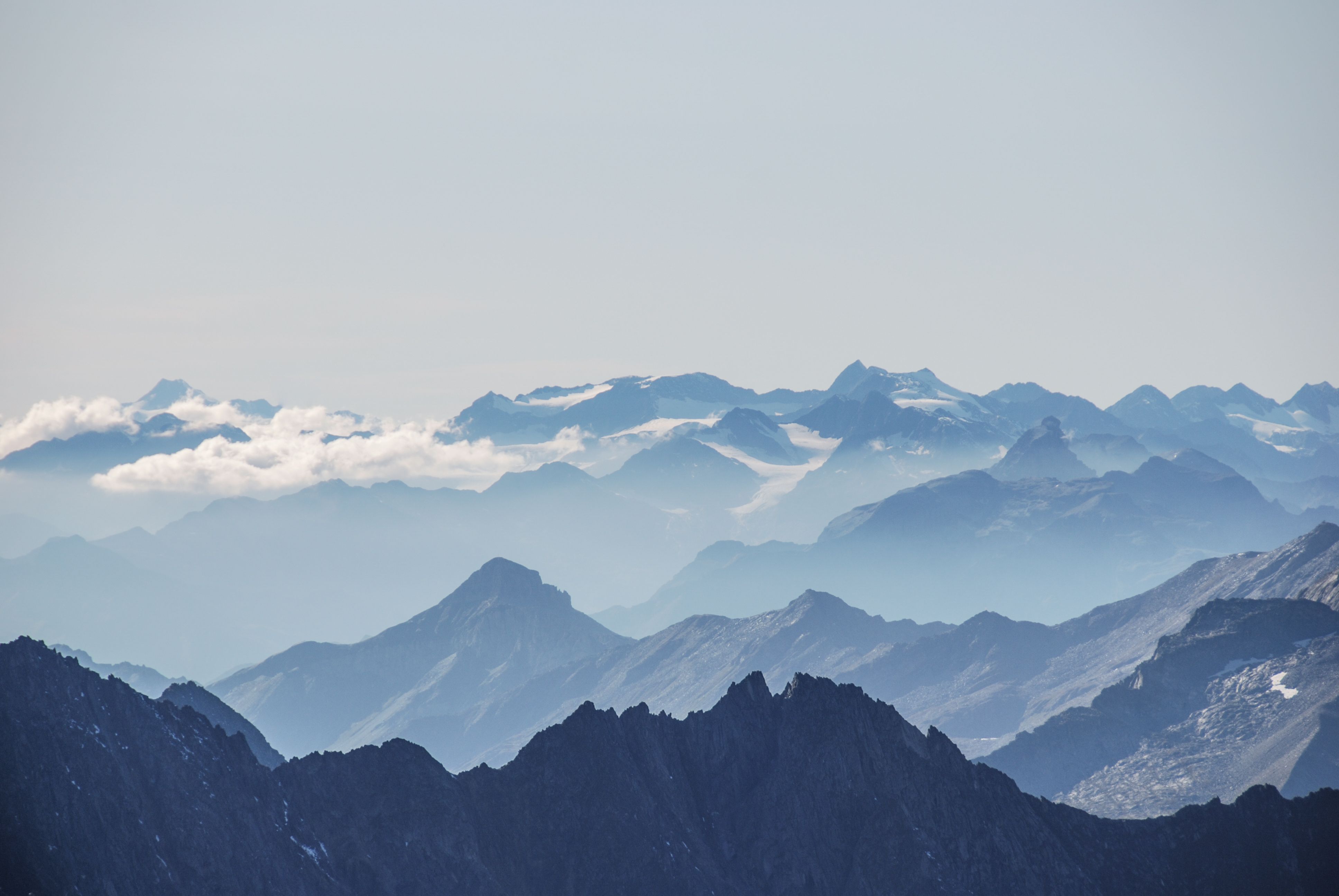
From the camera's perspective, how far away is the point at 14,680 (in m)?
199

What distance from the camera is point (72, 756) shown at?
7795 inches

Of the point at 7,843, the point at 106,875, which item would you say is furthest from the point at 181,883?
the point at 7,843

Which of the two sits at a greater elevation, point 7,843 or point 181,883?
point 7,843

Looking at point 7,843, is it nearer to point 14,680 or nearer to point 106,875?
point 106,875

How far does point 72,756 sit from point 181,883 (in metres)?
22.9

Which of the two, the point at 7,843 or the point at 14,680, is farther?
the point at 14,680

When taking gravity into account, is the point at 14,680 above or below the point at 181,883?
above

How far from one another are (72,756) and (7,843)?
2056cm

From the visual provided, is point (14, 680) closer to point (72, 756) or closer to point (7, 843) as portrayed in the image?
point (72, 756)

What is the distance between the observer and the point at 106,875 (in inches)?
7441

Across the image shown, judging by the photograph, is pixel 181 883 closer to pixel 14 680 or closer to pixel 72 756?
pixel 72 756

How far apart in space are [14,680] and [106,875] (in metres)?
30.6

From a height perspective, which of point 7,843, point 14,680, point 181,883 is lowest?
point 181,883

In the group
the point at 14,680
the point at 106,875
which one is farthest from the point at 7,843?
the point at 14,680
